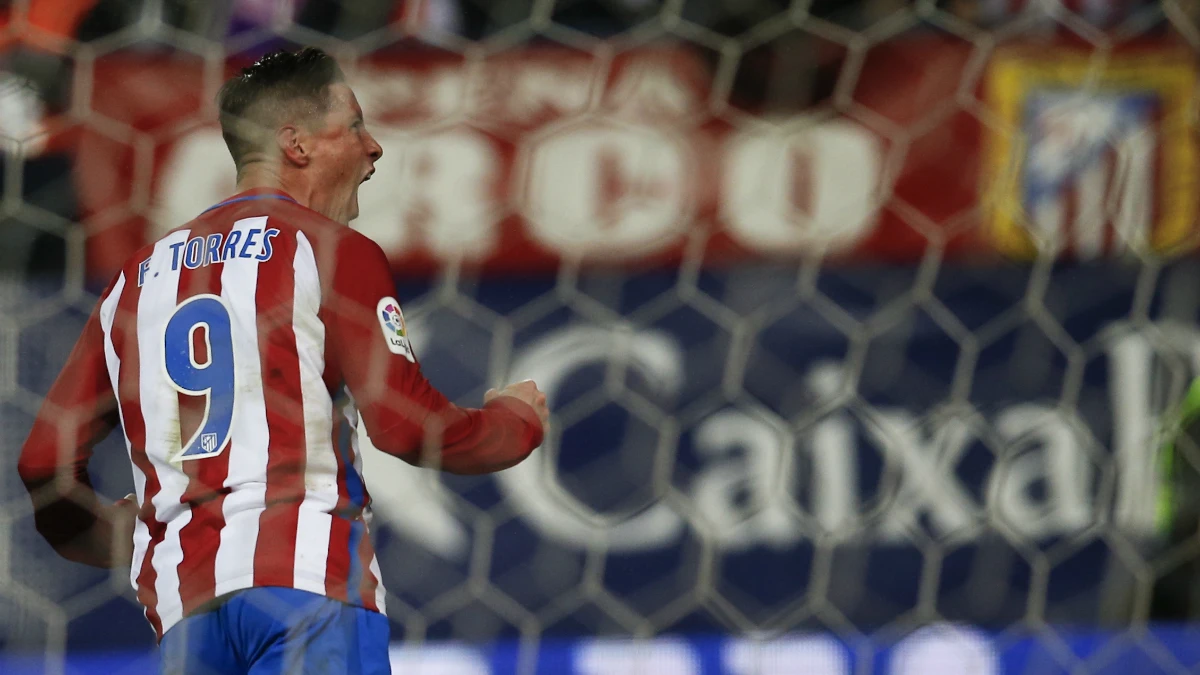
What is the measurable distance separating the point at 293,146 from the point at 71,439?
0.82 ft

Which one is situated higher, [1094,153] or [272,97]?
[272,97]

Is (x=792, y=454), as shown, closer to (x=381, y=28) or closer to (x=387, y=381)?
(x=381, y=28)

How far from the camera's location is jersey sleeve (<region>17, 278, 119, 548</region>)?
3.25ft

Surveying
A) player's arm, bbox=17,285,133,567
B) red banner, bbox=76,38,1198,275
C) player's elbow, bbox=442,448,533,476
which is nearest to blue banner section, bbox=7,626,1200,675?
red banner, bbox=76,38,1198,275

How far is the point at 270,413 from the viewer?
0.92m

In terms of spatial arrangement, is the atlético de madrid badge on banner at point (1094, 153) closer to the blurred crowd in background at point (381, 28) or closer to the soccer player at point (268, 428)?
the blurred crowd in background at point (381, 28)

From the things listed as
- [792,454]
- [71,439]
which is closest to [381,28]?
[792,454]

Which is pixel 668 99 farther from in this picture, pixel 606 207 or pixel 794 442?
pixel 794 442

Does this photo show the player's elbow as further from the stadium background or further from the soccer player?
the stadium background

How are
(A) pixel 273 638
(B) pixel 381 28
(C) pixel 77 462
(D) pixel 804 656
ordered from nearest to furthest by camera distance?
(A) pixel 273 638, (C) pixel 77 462, (D) pixel 804 656, (B) pixel 381 28

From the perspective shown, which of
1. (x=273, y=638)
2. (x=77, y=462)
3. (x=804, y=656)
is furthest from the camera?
(x=804, y=656)

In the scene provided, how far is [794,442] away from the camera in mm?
2072

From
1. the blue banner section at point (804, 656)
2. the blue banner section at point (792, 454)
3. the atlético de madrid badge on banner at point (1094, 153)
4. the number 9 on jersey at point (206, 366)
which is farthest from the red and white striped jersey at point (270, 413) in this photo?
the atlético de madrid badge on banner at point (1094, 153)

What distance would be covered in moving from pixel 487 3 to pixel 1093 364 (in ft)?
3.23
